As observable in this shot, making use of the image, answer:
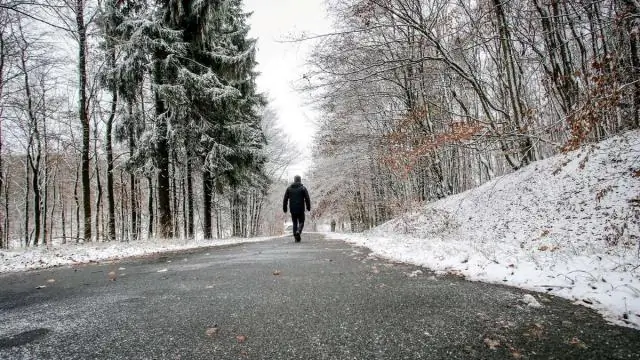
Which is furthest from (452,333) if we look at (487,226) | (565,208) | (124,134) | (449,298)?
(124,134)

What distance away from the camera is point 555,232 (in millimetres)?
7566

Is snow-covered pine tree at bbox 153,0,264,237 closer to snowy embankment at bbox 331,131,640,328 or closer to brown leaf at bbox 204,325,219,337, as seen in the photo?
snowy embankment at bbox 331,131,640,328

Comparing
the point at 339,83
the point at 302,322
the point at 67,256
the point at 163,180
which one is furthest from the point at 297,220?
the point at 302,322

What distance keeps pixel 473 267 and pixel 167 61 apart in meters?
13.2

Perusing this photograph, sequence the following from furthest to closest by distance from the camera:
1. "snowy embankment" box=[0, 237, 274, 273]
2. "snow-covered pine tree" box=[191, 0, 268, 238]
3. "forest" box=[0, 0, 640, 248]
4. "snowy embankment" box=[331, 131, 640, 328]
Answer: "snow-covered pine tree" box=[191, 0, 268, 238] → "forest" box=[0, 0, 640, 248] → "snowy embankment" box=[0, 237, 274, 273] → "snowy embankment" box=[331, 131, 640, 328]

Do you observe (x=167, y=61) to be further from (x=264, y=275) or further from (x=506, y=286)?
(x=506, y=286)

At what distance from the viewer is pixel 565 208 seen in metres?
8.30

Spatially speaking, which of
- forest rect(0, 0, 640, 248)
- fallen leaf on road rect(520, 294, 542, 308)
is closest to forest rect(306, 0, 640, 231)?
forest rect(0, 0, 640, 248)

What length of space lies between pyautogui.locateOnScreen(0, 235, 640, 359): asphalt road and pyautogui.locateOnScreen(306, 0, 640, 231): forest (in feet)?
7.85

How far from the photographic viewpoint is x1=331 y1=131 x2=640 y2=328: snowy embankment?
10.8ft

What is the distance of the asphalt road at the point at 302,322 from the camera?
2.17m

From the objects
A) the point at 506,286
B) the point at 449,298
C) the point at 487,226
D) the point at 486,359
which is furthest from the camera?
the point at 487,226

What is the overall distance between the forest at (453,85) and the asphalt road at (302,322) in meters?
2.39

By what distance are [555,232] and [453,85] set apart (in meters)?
10.6
